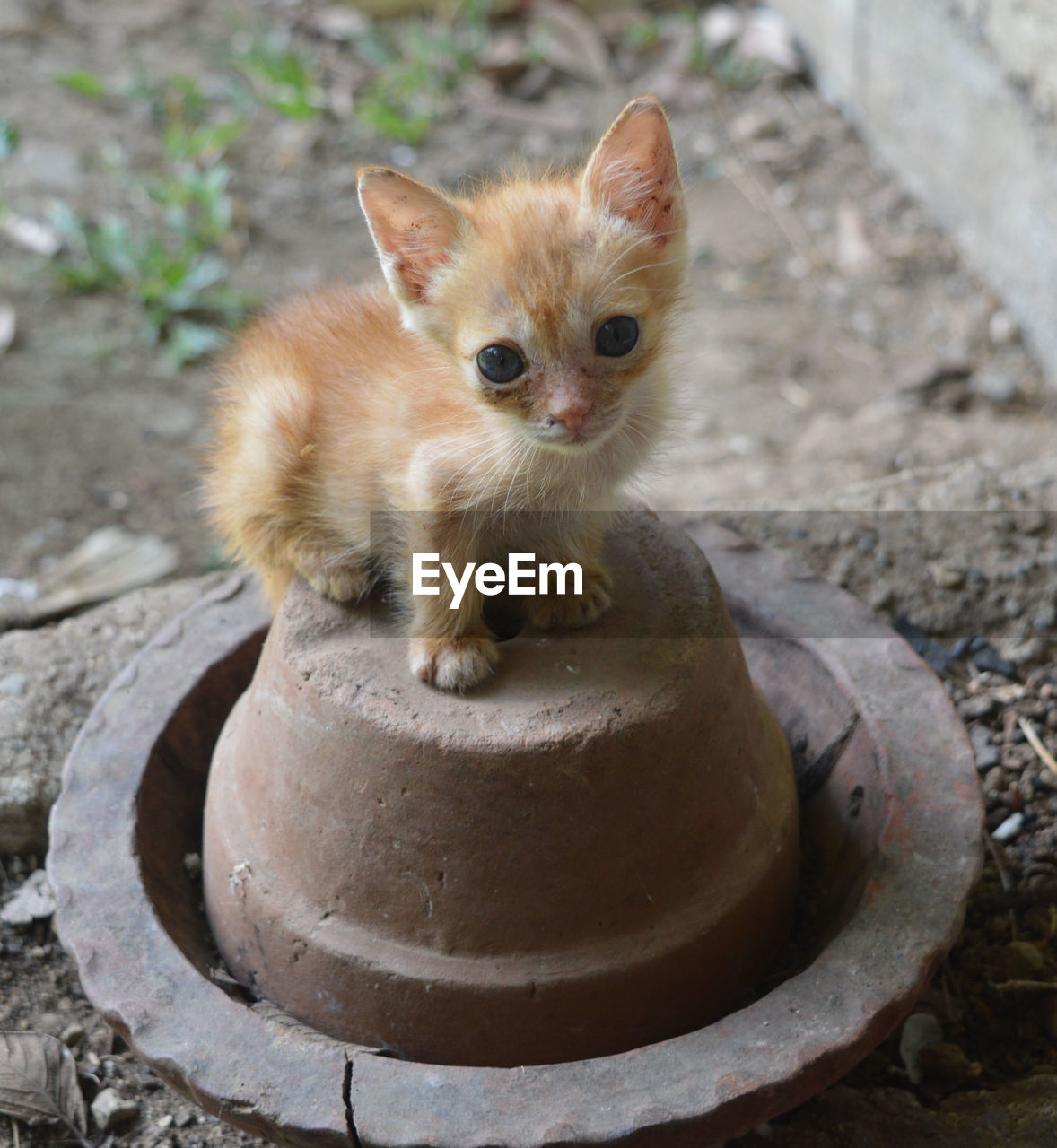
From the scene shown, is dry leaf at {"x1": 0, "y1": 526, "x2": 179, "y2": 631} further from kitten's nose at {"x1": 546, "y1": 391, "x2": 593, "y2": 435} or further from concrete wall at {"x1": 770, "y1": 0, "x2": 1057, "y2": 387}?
concrete wall at {"x1": 770, "y1": 0, "x2": 1057, "y2": 387}

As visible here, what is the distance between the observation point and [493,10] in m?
7.95

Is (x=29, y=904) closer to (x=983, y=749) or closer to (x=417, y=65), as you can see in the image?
(x=983, y=749)

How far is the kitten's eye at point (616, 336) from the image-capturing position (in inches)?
81.7

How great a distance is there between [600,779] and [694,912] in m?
0.36

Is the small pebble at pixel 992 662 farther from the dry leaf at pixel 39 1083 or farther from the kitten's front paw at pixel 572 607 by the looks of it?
the dry leaf at pixel 39 1083

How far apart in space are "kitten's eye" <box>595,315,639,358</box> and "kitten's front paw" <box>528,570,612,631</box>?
0.51 m

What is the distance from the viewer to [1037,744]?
313cm

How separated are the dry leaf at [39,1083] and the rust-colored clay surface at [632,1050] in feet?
1.22

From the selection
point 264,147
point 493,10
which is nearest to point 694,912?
point 264,147

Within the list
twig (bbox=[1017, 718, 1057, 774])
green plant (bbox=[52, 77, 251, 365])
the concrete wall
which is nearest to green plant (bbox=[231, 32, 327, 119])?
green plant (bbox=[52, 77, 251, 365])

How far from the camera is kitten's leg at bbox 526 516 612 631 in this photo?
2406 mm

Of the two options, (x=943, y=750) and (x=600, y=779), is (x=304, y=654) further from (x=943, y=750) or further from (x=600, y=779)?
(x=943, y=750)

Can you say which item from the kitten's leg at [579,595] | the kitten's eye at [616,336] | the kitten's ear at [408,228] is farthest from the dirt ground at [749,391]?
the kitten's ear at [408,228]

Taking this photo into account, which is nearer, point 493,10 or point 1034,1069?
point 1034,1069
